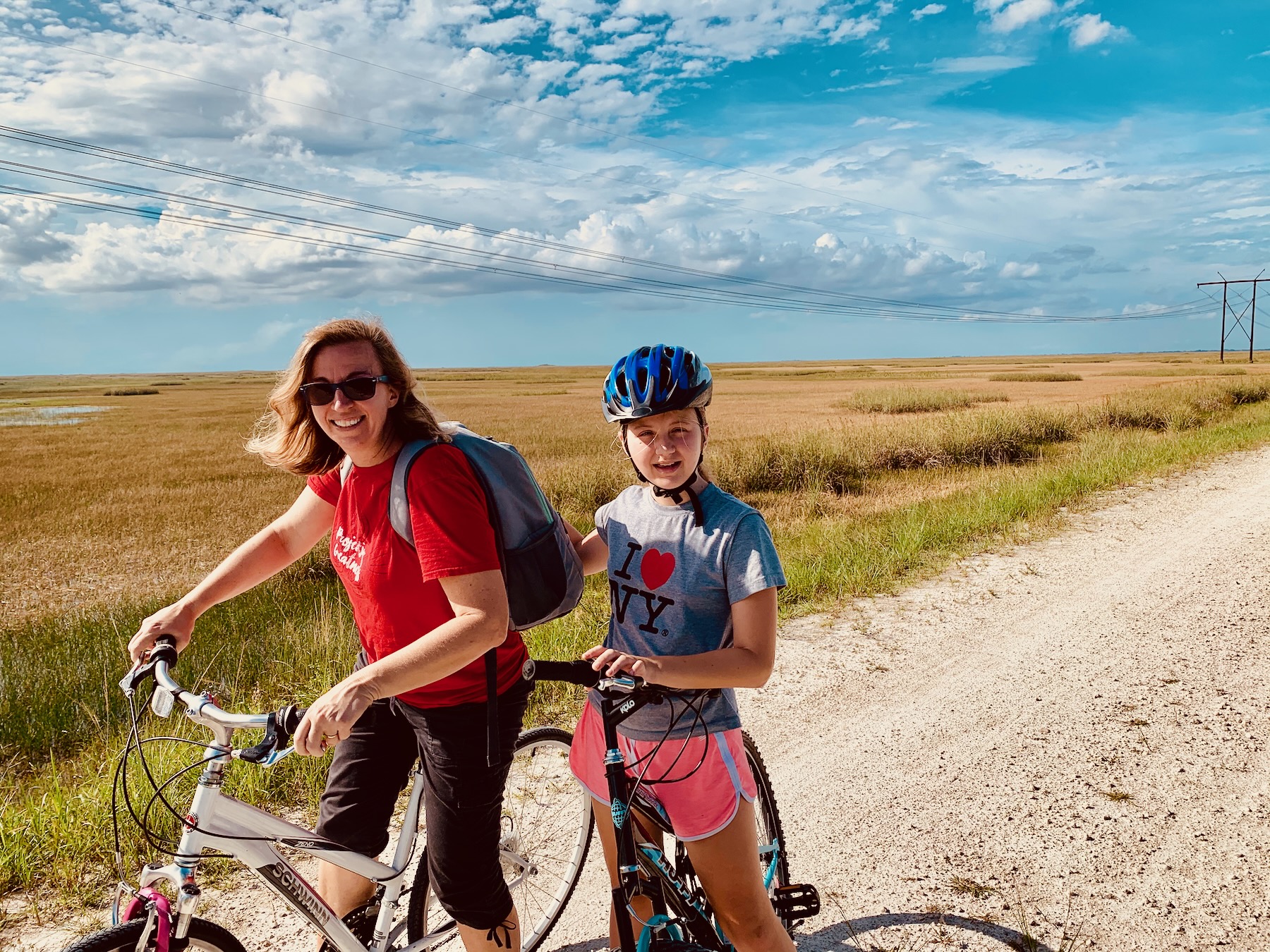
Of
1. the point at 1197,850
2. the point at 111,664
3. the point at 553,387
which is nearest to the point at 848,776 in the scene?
the point at 1197,850

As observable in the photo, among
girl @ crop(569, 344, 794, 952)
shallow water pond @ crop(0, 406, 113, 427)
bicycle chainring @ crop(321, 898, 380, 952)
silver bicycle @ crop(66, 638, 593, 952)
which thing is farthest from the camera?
shallow water pond @ crop(0, 406, 113, 427)

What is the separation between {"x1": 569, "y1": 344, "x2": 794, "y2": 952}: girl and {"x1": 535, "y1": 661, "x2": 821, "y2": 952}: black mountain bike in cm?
8

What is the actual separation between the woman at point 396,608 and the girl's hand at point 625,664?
9.3 inches

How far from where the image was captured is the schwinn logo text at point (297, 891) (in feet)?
6.45

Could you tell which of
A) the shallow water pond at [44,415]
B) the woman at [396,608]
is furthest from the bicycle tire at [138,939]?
the shallow water pond at [44,415]

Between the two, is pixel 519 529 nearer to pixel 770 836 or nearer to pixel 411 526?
pixel 411 526

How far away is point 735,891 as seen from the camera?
2045mm

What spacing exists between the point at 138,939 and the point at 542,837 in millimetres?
1476

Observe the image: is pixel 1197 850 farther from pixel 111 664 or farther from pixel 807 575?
pixel 111 664

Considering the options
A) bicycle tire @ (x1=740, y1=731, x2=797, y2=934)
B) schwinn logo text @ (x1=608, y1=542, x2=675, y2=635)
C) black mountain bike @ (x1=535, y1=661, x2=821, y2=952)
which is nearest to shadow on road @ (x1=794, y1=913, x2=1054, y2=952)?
bicycle tire @ (x1=740, y1=731, x2=797, y2=934)

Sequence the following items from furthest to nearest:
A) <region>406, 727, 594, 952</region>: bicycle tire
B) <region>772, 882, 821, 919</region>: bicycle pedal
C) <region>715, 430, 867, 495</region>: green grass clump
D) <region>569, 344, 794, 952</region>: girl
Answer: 1. <region>715, 430, 867, 495</region>: green grass clump
2. <region>406, 727, 594, 952</region>: bicycle tire
3. <region>772, 882, 821, 919</region>: bicycle pedal
4. <region>569, 344, 794, 952</region>: girl

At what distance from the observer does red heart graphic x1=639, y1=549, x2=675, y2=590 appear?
2045 millimetres

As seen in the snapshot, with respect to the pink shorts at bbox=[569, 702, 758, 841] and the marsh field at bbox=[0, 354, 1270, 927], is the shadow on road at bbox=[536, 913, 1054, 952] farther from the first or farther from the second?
the marsh field at bbox=[0, 354, 1270, 927]

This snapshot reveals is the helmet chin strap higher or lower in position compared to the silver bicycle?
higher
